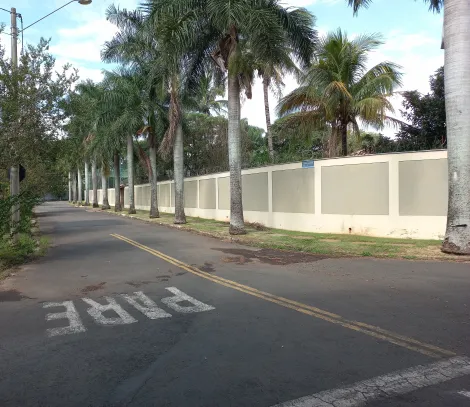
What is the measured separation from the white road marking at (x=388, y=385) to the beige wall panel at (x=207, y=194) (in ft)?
Result: 76.0

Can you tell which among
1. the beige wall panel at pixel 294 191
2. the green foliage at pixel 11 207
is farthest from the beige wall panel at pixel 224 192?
the green foliage at pixel 11 207

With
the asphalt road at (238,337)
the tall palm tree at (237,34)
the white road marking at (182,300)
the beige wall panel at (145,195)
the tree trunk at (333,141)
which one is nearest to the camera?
the asphalt road at (238,337)

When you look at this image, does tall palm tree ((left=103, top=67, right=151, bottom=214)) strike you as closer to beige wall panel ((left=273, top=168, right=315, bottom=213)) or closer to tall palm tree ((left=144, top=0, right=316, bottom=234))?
tall palm tree ((left=144, top=0, right=316, bottom=234))

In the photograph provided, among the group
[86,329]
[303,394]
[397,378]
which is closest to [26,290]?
[86,329]

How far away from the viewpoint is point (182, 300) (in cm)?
721

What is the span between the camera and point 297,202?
18.6m

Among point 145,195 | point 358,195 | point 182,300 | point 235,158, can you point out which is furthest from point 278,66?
point 145,195

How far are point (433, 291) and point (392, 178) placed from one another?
8317 millimetres

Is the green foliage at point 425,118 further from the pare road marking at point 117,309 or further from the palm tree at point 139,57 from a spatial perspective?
the pare road marking at point 117,309

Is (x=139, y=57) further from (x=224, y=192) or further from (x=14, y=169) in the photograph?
(x=14, y=169)

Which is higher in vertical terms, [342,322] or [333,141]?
[333,141]

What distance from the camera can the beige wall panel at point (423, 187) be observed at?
46.5 feet

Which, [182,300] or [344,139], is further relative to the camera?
[344,139]

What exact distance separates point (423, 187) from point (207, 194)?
1601 cm
